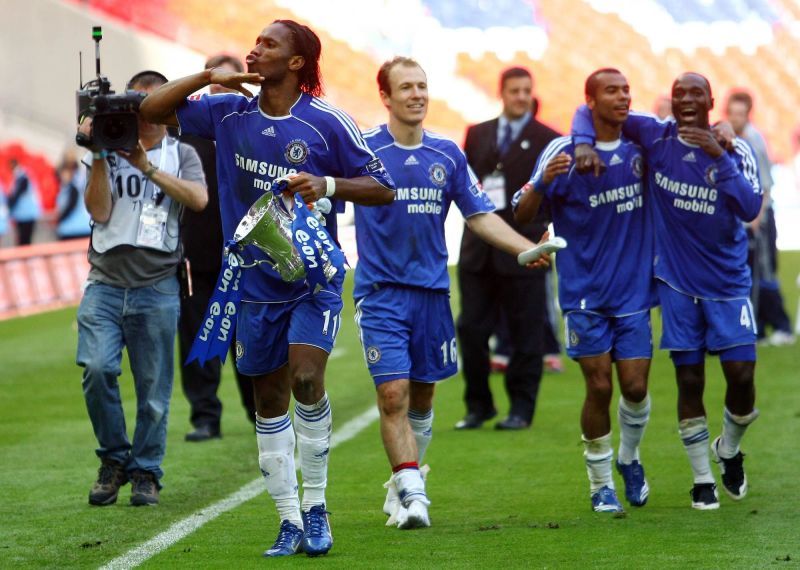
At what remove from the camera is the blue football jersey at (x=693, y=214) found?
23.7ft

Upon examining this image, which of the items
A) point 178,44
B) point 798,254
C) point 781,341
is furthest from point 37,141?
point 781,341

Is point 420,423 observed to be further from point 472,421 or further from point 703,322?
point 472,421

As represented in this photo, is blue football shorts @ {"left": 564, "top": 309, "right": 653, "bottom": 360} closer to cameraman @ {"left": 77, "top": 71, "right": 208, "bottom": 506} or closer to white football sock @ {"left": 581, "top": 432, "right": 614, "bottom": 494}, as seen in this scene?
white football sock @ {"left": 581, "top": 432, "right": 614, "bottom": 494}

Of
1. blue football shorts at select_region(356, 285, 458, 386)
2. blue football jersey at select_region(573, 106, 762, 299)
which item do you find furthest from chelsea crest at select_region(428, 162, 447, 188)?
blue football jersey at select_region(573, 106, 762, 299)

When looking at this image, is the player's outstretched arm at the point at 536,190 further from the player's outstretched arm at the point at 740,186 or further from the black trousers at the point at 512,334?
the black trousers at the point at 512,334

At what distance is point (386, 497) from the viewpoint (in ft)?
24.2

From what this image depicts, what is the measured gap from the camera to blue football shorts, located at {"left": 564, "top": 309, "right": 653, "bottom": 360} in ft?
23.6

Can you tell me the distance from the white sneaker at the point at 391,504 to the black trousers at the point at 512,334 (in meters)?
3.49

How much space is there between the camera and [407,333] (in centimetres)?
707

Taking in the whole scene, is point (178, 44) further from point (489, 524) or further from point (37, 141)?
point (489, 524)

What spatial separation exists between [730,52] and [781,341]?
22426mm

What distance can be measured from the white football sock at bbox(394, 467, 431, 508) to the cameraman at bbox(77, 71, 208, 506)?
1.40 metres

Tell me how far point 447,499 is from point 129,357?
5.72 ft

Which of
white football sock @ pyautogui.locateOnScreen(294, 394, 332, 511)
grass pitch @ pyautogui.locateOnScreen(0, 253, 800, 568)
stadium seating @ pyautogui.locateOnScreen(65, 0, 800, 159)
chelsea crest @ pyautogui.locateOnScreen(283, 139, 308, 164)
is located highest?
stadium seating @ pyautogui.locateOnScreen(65, 0, 800, 159)
